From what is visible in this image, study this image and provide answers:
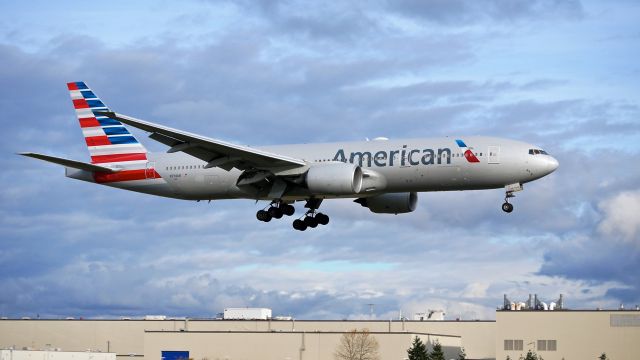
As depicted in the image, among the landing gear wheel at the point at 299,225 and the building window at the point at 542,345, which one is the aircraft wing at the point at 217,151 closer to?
the landing gear wheel at the point at 299,225

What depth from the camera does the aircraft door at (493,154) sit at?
65875 mm

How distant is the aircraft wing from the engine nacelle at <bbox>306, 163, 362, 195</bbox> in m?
1.71

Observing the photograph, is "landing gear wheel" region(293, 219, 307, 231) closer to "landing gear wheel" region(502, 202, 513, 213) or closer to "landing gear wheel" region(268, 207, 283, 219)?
"landing gear wheel" region(268, 207, 283, 219)

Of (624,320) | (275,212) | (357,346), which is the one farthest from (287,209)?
(624,320)

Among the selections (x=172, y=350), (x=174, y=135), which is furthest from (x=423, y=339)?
(x=174, y=135)

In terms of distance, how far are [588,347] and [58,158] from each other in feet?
201

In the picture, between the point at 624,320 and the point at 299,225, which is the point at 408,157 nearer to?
the point at 299,225

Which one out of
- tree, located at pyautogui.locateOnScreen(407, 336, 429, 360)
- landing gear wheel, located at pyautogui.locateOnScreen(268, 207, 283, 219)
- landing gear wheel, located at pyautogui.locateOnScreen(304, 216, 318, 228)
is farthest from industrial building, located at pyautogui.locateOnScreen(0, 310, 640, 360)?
landing gear wheel, located at pyautogui.locateOnScreen(268, 207, 283, 219)

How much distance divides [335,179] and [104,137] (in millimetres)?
20330

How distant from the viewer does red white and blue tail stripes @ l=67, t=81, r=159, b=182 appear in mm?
76062

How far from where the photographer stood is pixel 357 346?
10731 cm

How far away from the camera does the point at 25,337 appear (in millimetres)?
128375

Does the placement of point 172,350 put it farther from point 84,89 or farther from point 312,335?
point 84,89

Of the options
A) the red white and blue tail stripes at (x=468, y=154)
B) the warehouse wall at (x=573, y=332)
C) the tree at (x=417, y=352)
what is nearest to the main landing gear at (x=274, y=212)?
the red white and blue tail stripes at (x=468, y=154)
